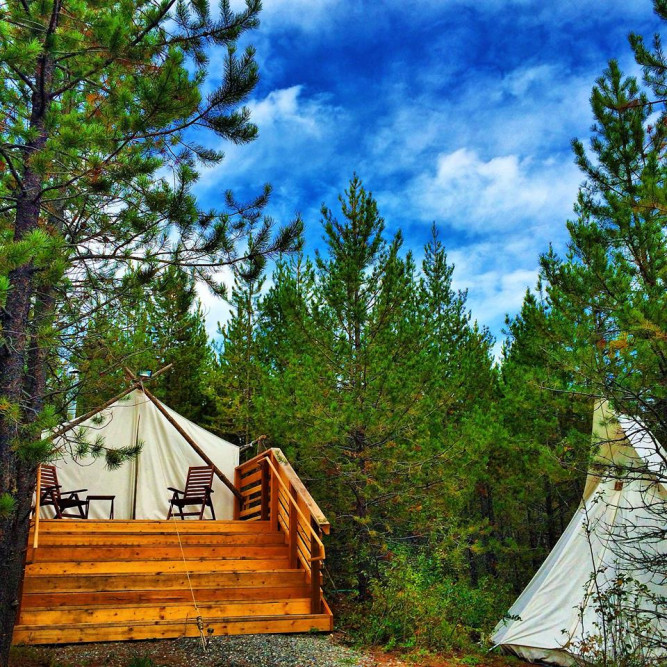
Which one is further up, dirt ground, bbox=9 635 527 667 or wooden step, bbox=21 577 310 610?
wooden step, bbox=21 577 310 610

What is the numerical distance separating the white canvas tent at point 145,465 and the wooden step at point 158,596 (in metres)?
3.59

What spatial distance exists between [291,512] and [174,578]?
153 centimetres

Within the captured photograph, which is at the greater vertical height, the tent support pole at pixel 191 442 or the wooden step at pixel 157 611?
the tent support pole at pixel 191 442

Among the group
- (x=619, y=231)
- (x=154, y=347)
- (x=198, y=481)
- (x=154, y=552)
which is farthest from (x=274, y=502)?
(x=619, y=231)

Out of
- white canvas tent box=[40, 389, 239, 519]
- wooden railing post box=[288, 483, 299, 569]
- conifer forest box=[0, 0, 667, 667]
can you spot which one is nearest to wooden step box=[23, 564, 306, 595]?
wooden railing post box=[288, 483, 299, 569]

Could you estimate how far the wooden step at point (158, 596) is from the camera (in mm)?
4879

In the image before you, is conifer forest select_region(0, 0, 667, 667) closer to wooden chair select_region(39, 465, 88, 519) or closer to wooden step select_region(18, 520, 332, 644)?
wooden step select_region(18, 520, 332, 644)

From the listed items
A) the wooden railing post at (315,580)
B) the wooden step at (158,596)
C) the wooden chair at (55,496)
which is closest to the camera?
the wooden step at (158,596)

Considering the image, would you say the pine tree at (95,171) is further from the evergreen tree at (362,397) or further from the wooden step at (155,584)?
the evergreen tree at (362,397)

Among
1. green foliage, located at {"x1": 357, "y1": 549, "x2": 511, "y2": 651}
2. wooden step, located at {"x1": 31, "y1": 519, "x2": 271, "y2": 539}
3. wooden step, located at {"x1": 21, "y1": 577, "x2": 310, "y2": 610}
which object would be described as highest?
wooden step, located at {"x1": 31, "y1": 519, "x2": 271, "y2": 539}

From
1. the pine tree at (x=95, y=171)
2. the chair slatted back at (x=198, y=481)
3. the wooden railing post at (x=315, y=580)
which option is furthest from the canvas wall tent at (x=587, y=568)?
the pine tree at (x=95, y=171)

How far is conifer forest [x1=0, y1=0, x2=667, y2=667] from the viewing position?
12.5ft

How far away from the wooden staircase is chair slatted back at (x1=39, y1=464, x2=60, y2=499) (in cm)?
140

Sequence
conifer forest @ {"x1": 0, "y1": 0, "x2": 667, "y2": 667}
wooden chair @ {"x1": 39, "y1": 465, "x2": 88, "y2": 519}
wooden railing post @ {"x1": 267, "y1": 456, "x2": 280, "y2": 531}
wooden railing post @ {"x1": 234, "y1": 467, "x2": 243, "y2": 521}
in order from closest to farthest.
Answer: conifer forest @ {"x1": 0, "y1": 0, "x2": 667, "y2": 667} → wooden railing post @ {"x1": 267, "y1": 456, "x2": 280, "y2": 531} → wooden chair @ {"x1": 39, "y1": 465, "x2": 88, "y2": 519} → wooden railing post @ {"x1": 234, "y1": 467, "x2": 243, "y2": 521}
